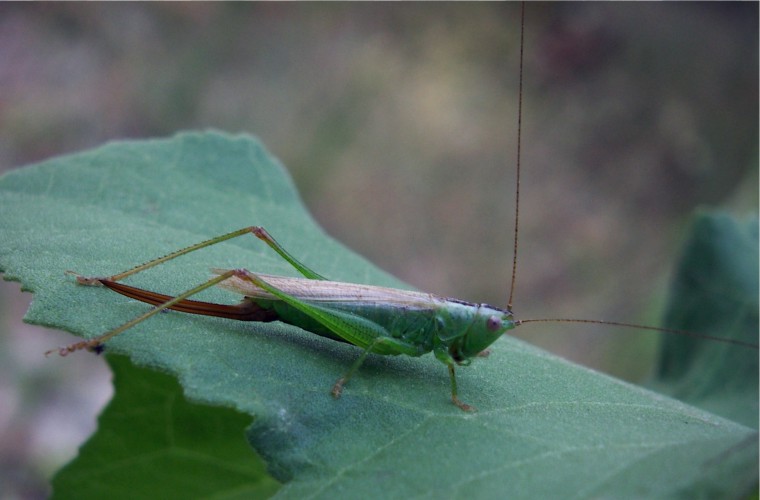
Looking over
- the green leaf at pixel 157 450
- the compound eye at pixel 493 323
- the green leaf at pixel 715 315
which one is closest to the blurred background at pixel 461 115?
the green leaf at pixel 715 315

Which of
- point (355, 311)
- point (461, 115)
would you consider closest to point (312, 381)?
point (355, 311)

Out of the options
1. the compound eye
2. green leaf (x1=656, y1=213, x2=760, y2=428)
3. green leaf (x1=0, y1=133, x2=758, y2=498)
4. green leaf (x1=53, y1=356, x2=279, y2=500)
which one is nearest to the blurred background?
green leaf (x1=656, y1=213, x2=760, y2=428)

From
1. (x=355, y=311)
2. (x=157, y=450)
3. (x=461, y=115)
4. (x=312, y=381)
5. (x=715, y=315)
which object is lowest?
(x=157, y=450)

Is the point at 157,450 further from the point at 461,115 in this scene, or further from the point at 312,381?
the point at 461,115

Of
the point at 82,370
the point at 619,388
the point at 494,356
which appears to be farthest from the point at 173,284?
the point at 82,370

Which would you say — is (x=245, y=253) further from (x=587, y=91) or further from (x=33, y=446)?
(x=587, y=91)

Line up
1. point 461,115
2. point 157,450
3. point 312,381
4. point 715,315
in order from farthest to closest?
point 461,115
point 715,315
point 157,450
point 312,381
